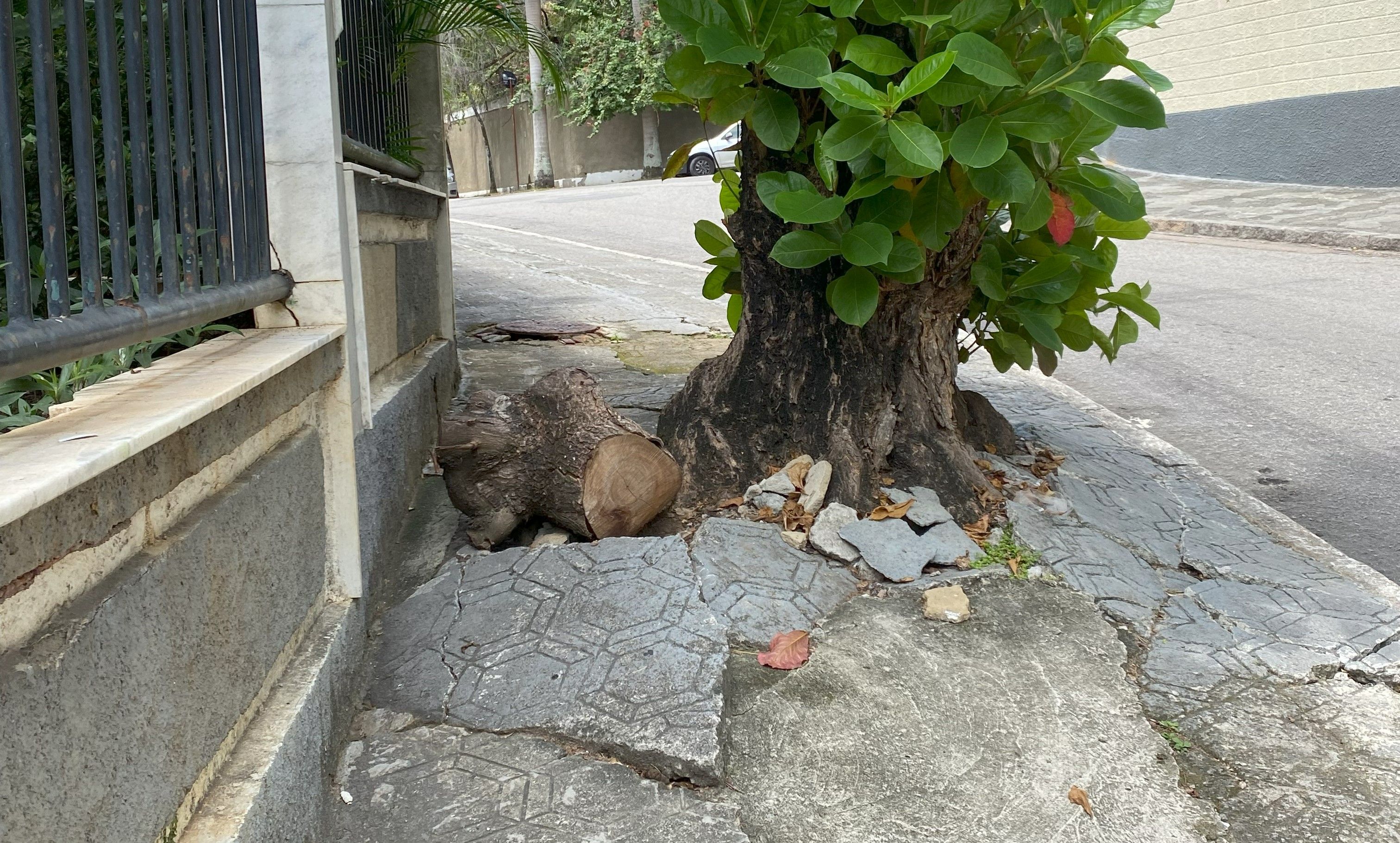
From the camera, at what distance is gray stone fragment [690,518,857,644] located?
2879 millimetres

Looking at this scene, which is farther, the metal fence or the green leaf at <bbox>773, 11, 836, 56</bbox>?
the green leaf at <bbox>773, 11, 836, 56</bbox>

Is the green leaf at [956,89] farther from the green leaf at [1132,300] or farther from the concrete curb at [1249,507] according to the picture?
the concrete curb at [1249,507]

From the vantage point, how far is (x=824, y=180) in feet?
10.2

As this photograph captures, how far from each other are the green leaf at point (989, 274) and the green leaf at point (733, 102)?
0.94 meters

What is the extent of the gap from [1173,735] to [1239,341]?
475 cm

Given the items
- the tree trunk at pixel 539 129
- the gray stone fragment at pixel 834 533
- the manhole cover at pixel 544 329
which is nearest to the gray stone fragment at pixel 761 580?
the gray stone fragment at pixel 834 533

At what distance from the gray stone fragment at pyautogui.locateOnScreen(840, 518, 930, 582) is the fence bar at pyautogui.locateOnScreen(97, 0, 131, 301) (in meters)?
2.17

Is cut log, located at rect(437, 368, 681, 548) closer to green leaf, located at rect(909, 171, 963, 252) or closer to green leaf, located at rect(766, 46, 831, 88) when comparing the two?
green leaf, located at rect(909, 171, 963, 252)

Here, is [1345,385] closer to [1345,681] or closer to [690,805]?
[1345,681]

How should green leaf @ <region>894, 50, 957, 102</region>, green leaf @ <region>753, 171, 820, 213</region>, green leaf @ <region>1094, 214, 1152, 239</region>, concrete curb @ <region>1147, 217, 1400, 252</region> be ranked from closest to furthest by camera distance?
green leaf @ <region>894, 50, 957, 102</region>
green leaf @ <region>753, 171, 820, 213</region>
green leaf @ <region>1094, 214, 1152, 239</region>
concrete curb @ <region>1147, 217, 1400, 252</region>

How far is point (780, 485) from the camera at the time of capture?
11.5 ft

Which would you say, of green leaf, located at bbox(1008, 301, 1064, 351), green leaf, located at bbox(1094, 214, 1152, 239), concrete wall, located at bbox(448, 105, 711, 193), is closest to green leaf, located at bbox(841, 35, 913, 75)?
green leaf, located at bbox(1008, 301, 1064, 351)

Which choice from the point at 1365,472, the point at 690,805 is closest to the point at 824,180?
the point at 690,805

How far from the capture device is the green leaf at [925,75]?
259cm
